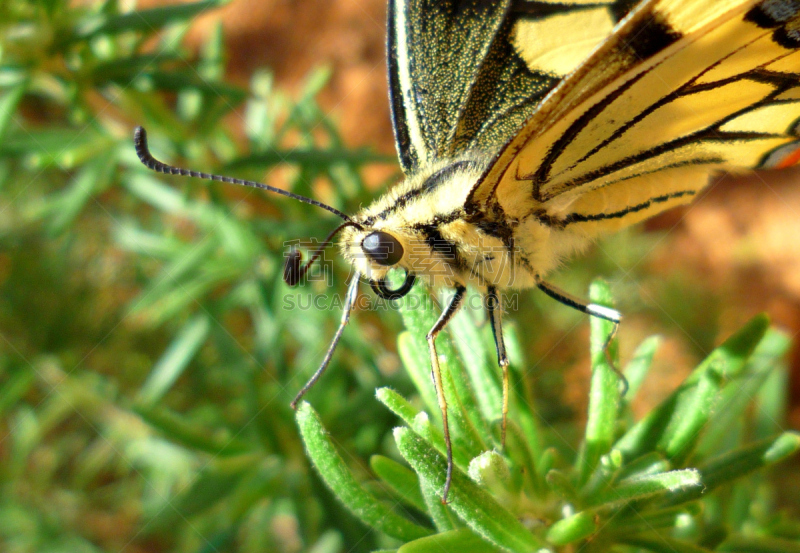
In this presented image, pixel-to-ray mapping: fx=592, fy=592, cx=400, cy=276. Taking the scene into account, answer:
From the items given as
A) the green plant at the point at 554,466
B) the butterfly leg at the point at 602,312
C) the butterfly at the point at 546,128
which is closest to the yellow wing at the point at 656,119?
the butterfly at the point at 546,128

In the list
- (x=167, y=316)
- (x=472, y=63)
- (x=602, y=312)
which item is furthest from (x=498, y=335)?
(x=167, y=316)

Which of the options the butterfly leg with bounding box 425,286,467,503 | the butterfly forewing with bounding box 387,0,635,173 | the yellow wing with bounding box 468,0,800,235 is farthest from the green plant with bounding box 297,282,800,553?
the butterfly forewing with bounding box 387,0,635,173

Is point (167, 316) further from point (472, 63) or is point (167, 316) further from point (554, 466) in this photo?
point (554, 466)

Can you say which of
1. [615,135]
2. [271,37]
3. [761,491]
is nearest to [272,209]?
[615,135]

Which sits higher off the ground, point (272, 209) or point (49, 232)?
point (49, 232)

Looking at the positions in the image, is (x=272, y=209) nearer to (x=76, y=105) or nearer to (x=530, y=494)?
(x=76, y=105)

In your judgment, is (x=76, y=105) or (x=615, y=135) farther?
(x=76, y=105)

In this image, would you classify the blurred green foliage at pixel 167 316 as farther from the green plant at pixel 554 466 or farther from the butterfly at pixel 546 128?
the butterfly at pixel 546 128
